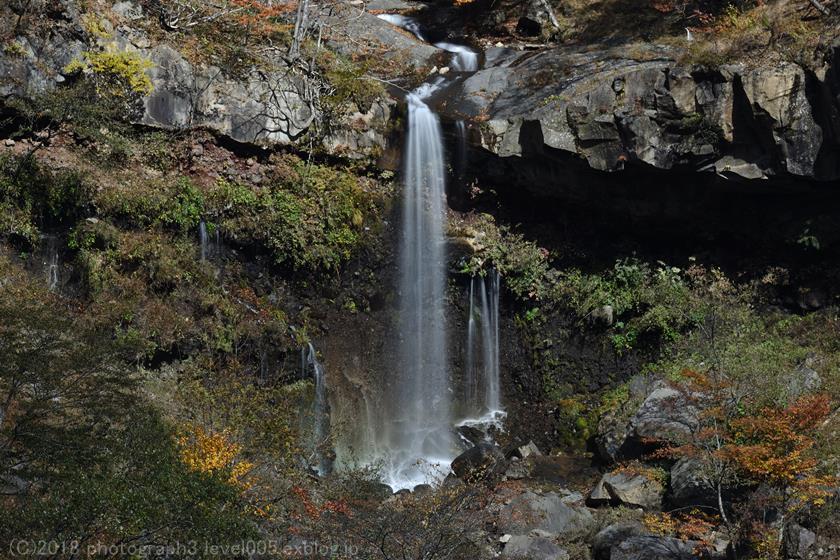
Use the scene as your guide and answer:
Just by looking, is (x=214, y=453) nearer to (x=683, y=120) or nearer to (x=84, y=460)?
(x=84, y=460)

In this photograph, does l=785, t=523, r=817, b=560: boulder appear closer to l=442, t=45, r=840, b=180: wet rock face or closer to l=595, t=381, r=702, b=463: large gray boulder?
l=595, t=381, r=702, b=463: large gray boulder

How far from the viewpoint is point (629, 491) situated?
1452 centimetres

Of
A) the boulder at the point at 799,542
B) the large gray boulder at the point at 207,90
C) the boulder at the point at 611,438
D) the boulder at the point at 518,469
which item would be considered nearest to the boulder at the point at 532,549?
the boulder at the point at 518,469

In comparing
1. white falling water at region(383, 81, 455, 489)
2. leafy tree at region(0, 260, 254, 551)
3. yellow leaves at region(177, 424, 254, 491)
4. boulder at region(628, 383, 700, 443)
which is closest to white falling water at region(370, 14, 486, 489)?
white falling water at region(383, 81, 455, 489)

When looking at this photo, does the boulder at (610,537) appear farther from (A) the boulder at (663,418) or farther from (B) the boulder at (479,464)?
(B) the boulder at (479,464)

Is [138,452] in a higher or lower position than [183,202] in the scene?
lower

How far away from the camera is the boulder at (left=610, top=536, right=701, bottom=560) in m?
12.2

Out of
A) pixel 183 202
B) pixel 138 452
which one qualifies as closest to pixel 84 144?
pixel 183 202

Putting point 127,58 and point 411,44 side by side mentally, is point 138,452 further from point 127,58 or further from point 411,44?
point 411,44

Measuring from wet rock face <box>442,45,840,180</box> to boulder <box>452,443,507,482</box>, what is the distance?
21.0 feet

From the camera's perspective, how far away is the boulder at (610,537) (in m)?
12.8

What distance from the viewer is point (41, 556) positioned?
7570mm

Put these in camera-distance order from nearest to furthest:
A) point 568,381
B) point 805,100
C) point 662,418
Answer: point 662,418, point 805,100, point 568,381

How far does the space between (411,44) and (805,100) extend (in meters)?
10.8
